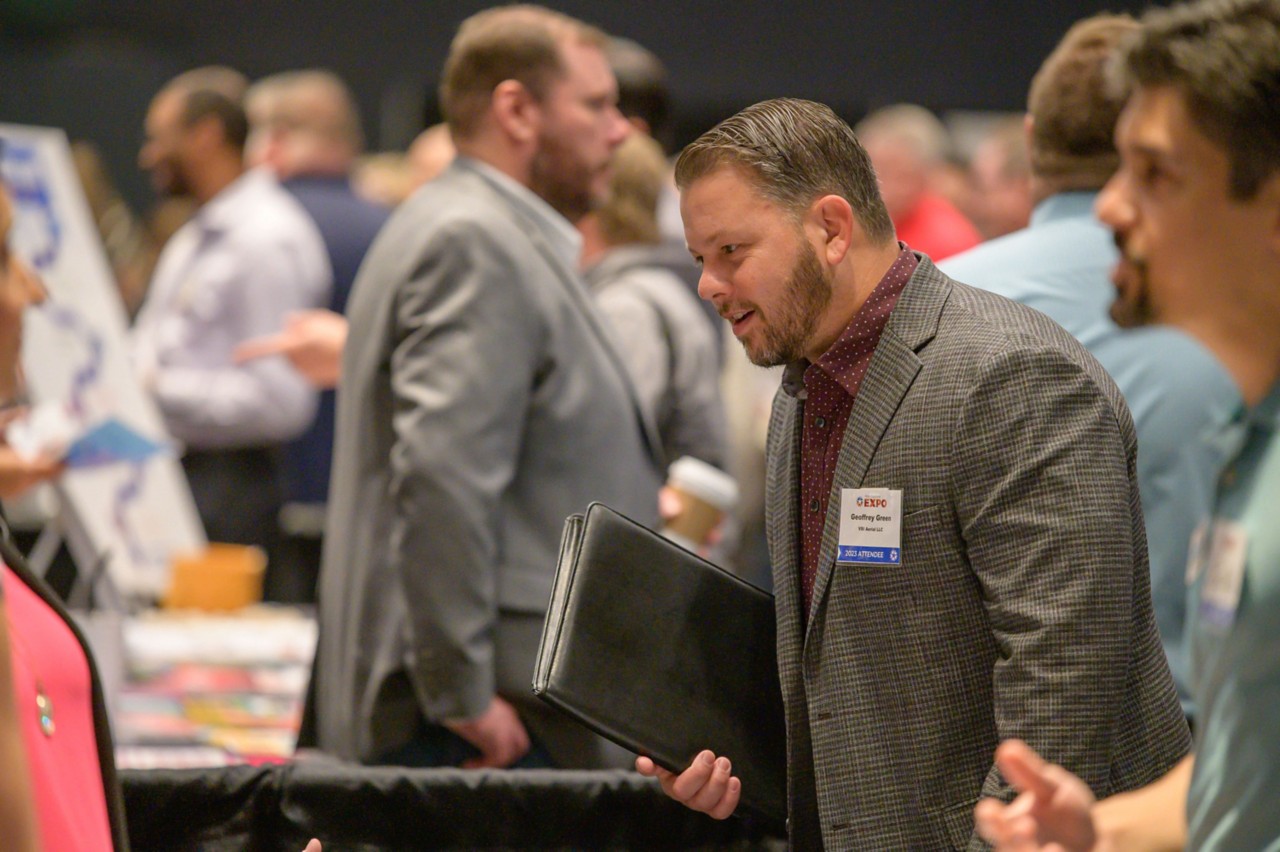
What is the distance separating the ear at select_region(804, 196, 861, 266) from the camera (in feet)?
5.42

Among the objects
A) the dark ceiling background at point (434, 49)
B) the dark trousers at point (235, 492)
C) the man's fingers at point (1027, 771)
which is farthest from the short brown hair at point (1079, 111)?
the dark ceiling background at point (434, 49)

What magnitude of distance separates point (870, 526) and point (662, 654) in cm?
29

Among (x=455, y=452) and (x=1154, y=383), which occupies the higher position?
(x=1154, y=383)

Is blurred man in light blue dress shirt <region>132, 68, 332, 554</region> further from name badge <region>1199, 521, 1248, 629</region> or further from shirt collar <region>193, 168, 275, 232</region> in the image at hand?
name badge <region>1199, 521, 1248, 629</region>

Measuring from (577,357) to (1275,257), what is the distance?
4.77ft

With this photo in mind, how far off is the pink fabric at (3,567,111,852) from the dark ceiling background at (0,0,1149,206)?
25.6ft

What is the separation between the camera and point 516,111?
2695mm

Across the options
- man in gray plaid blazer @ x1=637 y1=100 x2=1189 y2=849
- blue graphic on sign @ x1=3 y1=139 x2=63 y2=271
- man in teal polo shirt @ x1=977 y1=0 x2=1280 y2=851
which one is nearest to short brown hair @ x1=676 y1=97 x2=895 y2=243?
man in gray plaid blazer @ x1=637 y1=100 x2=1189 y2=849

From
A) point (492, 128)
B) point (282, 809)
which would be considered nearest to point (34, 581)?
point (282, 809)

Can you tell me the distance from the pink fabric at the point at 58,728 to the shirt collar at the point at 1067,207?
4.99 feet

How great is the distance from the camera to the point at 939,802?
161 cm

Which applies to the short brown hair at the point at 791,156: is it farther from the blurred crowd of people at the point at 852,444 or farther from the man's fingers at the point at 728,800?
the man's fingers at the point at 728,800

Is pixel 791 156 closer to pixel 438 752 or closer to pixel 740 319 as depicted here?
pixel 740 319

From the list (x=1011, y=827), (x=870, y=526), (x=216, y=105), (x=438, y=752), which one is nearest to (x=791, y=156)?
(x=870, y=526)
